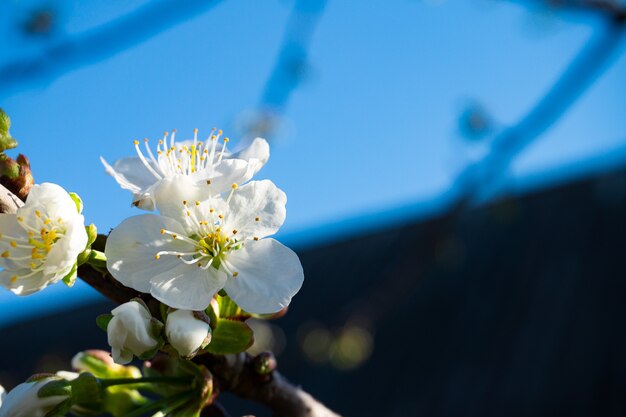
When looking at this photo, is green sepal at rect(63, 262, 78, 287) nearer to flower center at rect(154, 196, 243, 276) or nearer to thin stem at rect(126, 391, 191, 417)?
flower center at rect(154, 196, 243, 276)

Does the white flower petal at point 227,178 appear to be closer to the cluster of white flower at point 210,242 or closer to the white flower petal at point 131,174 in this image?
the cluster of white flower at point 210,242

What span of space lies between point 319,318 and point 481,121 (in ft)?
19.7

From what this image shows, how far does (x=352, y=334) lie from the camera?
165 inches

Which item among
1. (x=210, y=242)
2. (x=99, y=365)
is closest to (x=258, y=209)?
(x=210, y=242)

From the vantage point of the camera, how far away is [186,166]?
1.20 m

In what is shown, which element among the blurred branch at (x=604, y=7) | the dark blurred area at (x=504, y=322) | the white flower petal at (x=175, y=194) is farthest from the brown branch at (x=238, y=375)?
the dark blurred area at (x=504, y=322)

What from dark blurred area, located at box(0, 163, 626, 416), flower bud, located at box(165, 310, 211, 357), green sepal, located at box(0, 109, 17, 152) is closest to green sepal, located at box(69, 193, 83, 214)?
green sepal, located at box(0, 109, 17, 152)

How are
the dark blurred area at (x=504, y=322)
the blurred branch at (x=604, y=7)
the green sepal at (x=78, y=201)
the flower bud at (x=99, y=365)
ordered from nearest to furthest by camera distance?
the green sepal at (x=78, y=201)
the flower bud at (x=99, y=365)
the blurred branch at (x=604, y=7)
the dark blurred area at (x=504, y=322)

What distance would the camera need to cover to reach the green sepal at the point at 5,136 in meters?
0.93

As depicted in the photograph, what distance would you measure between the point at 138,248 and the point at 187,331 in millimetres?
146

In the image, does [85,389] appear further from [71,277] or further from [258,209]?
[258,209]

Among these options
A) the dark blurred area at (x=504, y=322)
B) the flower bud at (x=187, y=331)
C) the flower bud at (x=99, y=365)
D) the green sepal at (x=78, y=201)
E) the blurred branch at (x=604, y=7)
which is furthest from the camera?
the dark blurred area at (x=504, y=322)

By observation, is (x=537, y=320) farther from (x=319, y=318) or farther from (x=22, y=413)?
(x=22, y=413)

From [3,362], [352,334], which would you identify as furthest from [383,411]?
[3,362]
